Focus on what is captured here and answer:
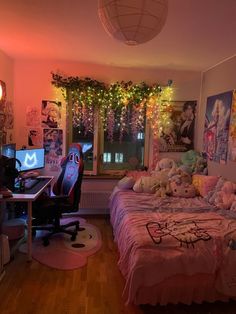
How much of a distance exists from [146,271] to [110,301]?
1.66 feet

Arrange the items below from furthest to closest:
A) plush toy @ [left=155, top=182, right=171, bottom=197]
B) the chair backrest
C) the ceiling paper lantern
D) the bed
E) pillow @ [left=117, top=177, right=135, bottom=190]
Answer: pillow @ [left=117, top=177, right=135, bottom=190], plush toy @ [left=155, top=182, right=171, bottom=197], the chair backrest, the bed, the ceiling paper lantern

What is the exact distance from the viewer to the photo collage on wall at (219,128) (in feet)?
11.2

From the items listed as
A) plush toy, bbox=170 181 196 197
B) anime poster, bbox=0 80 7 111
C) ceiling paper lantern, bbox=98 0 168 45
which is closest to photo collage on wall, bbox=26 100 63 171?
anime poster, bbox=0 80 7 111

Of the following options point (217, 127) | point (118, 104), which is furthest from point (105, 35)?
point (217, 127)

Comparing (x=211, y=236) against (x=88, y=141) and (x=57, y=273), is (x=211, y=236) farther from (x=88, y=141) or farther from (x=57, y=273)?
(x=88, y=141)

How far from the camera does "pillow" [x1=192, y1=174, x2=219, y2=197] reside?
137 inches

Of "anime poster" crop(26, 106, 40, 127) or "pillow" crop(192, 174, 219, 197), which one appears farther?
"anime poster" crop(26, 106, 40, 127)

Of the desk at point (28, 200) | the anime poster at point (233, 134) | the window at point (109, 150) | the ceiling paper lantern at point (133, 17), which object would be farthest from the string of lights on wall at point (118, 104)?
the ceiling paper lantern at point (133, 17)

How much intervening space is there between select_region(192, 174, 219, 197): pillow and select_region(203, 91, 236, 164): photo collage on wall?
0.95ft

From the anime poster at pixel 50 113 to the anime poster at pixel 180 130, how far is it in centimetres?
171

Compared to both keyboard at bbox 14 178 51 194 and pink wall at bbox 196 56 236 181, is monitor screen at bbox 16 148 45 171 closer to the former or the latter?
keyboard at bbox 14 178 51 194

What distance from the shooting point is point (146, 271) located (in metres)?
2.06

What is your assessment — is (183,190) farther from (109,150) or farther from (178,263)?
(178,263)

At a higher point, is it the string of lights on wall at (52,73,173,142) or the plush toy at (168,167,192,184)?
the string of lights on wall at (52,73,173,142)
